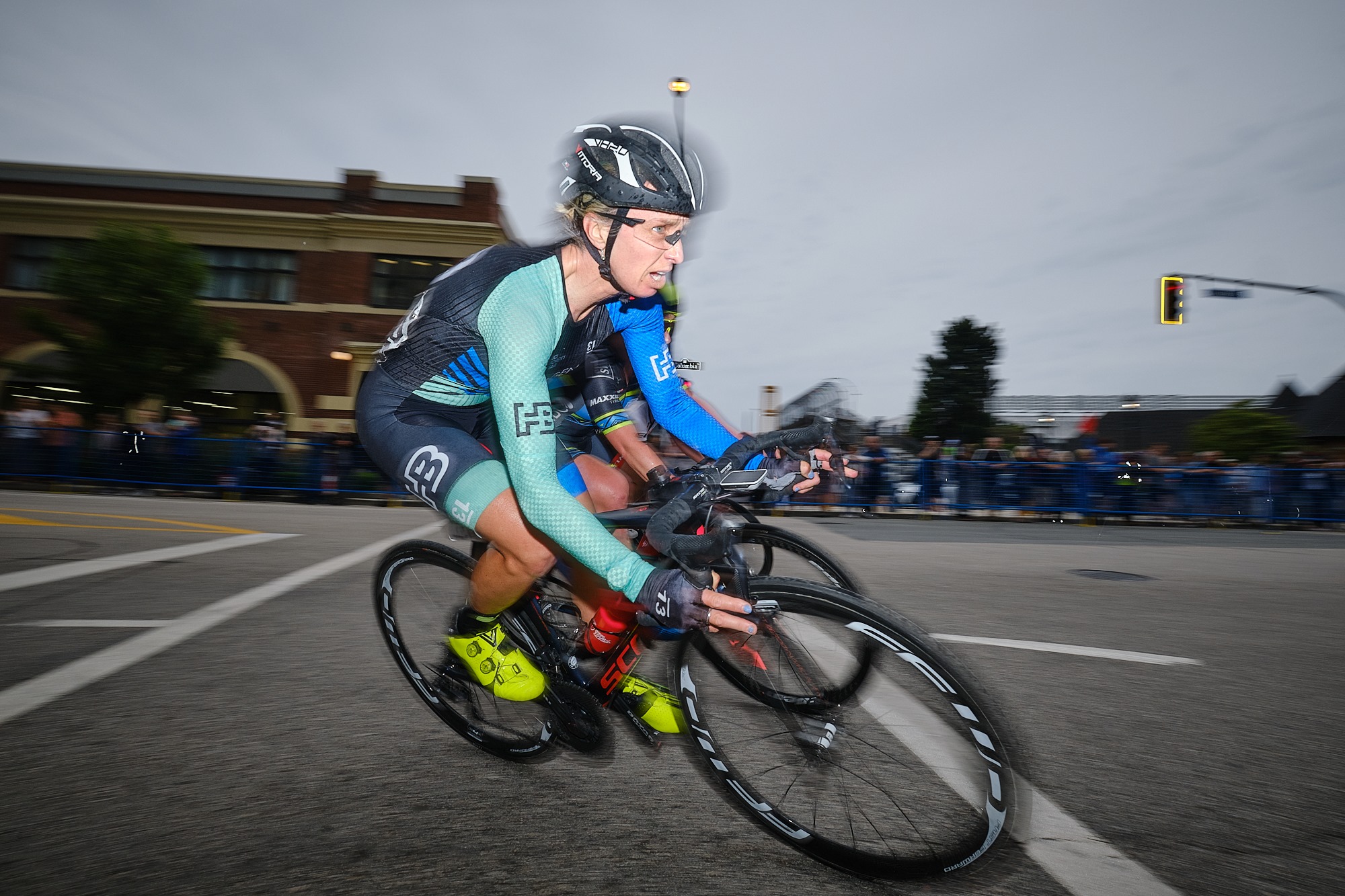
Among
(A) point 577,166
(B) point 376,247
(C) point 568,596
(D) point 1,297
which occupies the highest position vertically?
(B) point 376,247

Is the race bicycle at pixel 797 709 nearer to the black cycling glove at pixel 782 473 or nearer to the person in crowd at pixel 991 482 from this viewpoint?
the black cycling glove at pixel 782 473

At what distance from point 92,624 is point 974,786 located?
4365mm

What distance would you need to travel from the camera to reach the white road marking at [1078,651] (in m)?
3.77

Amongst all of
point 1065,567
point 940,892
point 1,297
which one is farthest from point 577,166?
point 1,297

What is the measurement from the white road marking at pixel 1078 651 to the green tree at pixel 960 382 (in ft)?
195

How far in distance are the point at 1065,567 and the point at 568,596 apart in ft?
21.1

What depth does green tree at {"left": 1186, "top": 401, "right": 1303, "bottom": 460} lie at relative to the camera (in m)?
25.7

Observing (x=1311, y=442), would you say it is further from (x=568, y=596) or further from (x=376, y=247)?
(x=568, y=596)

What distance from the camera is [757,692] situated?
6.81ft

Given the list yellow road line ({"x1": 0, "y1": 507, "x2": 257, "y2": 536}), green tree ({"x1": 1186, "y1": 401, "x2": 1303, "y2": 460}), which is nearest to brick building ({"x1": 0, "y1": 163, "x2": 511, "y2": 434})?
yellow road line ({"x1": 0, "y1": 507, "x2": 257, "y2": 536})

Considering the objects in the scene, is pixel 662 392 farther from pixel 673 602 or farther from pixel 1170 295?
pixel 1170 295

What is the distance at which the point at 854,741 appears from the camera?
1976 mm

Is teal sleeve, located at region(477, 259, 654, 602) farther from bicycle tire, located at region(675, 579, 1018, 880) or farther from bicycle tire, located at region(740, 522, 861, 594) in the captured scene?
bicycle tire, located at region(740, 522, 861, 594)

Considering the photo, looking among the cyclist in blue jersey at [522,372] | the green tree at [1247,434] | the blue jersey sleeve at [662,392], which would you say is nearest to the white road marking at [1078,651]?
the blue jersey sleeve at [662,392]
